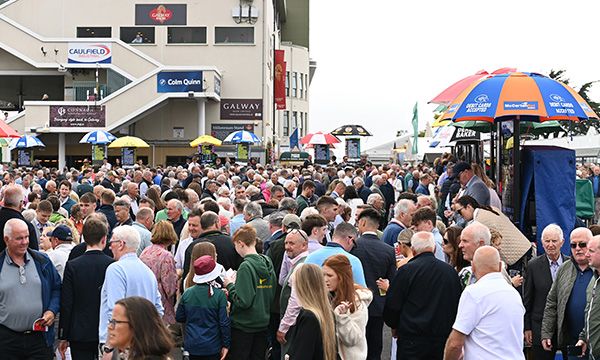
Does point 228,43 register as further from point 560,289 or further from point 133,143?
point 560,289

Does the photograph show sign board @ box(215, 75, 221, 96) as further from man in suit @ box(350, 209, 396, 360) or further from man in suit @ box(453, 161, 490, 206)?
man in suit @ box(350, 209, 396, 360)

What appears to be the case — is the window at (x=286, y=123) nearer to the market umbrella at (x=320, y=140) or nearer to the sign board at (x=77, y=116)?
the sign board at (x=77, y=116)

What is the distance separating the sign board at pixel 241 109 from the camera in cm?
4822

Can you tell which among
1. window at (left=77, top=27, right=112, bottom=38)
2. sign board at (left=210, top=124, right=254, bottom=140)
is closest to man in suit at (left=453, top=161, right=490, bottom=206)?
sign board at (left=210, top=124, right=254, bottom=140)

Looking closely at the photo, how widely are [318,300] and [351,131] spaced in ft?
104

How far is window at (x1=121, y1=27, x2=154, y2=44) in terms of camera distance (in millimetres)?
49281

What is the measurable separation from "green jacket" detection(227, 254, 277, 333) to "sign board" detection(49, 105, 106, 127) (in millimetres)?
37558

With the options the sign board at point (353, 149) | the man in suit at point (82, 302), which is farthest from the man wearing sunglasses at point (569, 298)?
the sign board at point (353, 149)

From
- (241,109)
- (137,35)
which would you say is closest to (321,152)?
(241,109)

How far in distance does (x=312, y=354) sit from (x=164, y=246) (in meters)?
3.87

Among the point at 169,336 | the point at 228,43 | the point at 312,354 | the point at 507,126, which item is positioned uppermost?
the point at 228,43

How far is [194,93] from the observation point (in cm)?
4500

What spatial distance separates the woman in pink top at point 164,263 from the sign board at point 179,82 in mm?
36050

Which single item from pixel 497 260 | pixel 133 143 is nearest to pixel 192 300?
pixel 497 260
